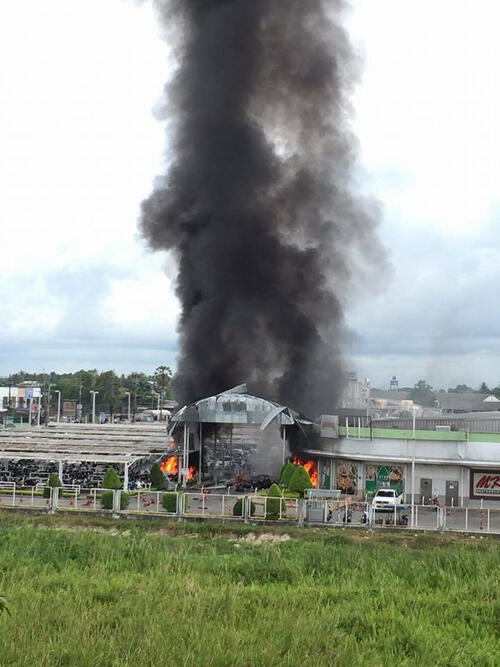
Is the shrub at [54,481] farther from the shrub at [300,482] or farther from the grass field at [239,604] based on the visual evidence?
the grass field at [239,604]

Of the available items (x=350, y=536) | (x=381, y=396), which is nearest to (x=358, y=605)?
(x=350, y=536)

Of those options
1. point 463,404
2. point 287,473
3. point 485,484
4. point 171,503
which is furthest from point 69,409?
point 485,484

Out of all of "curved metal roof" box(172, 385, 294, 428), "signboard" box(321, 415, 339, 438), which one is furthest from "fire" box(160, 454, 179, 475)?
"signboard" box(321, 415, 339, 438)

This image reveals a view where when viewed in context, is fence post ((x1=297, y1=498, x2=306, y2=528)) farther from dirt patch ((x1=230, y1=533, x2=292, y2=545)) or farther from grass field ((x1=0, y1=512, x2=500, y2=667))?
grass field ((x1=0, y1=512, x2=500, y2=667))

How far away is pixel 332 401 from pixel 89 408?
78606 millimetres

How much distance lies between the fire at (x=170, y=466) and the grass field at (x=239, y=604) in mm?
21981

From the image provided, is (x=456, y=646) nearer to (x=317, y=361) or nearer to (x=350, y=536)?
(x=350, y=536)

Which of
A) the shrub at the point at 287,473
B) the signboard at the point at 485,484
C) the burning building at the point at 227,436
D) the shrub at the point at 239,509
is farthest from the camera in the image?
the burning building at the point at 227,436

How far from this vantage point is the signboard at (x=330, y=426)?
43.4 metres

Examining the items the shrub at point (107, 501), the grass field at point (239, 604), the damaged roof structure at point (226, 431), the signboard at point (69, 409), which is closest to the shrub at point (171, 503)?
the shrub at point (107, 501)


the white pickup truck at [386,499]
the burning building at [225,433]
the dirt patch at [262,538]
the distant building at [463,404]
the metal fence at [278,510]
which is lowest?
the dirt patch at [262,538]

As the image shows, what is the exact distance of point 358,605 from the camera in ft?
53.7

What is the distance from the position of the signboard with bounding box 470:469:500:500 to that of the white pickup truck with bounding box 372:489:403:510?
3619 millimetres

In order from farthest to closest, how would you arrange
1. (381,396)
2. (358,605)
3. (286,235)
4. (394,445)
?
(381,396) → (286,235) → (394,445) → (358,605)
